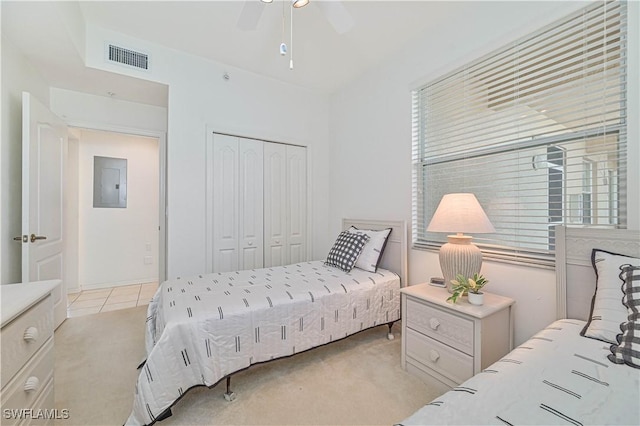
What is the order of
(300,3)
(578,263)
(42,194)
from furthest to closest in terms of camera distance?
(42,194) < (300,3) < (578,263)

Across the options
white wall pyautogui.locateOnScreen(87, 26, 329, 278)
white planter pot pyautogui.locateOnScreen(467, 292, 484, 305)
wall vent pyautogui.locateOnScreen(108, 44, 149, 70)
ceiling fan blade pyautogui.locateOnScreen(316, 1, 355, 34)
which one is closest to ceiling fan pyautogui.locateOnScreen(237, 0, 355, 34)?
ceiling fan blade pyautogui.locateOnScreen(316, 1, 355, 34)

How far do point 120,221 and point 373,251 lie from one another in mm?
4032

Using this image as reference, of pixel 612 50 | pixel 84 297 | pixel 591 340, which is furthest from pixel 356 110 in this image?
pixel 84 297

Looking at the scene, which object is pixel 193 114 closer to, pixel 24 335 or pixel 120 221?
pixel 24 335

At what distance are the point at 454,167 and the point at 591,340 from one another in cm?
148

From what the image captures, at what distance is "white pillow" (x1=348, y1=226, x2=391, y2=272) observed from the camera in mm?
2596

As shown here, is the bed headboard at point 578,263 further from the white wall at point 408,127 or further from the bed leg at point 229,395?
the bed leg at point 229,395

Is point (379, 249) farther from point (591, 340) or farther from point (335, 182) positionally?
point (591, 340)

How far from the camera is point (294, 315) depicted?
74.9 inches

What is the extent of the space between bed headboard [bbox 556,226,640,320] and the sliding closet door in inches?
110

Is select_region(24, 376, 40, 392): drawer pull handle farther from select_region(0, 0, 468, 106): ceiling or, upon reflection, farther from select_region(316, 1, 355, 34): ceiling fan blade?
select_region(316, 1, 355, 34): ceiling fan blade

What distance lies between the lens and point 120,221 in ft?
14.0

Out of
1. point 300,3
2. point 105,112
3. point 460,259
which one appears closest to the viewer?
Answer: point 300,3

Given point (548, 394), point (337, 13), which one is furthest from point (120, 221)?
point (548, 394)
